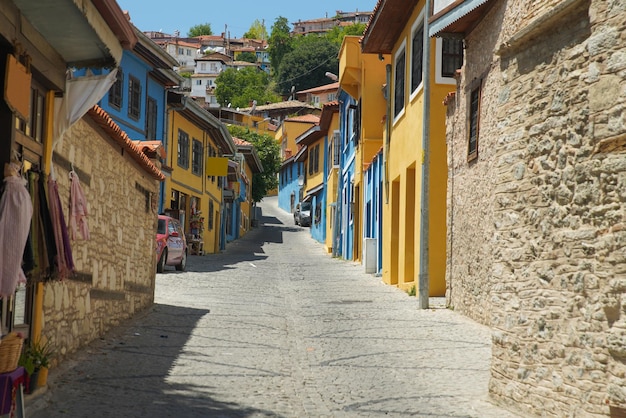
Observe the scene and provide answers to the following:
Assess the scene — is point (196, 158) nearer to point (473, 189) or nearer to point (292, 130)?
point (473, 189)

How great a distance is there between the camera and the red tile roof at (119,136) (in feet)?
33.1

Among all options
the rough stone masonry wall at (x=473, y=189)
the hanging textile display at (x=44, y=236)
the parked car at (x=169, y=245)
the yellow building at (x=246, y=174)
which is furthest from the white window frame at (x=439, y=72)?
the yellow building at (x=246, y=174)

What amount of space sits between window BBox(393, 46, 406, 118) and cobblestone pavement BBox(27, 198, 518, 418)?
16.5ft

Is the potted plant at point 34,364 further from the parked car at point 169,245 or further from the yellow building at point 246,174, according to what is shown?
the yellow building at point 246,174

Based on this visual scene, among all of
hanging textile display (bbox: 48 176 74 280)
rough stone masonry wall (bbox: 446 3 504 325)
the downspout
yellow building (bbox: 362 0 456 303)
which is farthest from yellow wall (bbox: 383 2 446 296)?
hanging textile display (bbox: 48 176 74 280)

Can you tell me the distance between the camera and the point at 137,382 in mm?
8617

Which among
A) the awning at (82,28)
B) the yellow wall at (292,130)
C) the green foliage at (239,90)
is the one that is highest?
the green foliage at (239,90)

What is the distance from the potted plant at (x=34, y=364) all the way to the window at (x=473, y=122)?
7.74 metres

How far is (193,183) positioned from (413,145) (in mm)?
17287

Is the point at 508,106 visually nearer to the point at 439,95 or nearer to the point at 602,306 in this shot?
the point at 602,306

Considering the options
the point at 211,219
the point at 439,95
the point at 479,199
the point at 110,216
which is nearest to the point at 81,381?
the point at 110,216

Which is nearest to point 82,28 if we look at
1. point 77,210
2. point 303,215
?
point 77,210

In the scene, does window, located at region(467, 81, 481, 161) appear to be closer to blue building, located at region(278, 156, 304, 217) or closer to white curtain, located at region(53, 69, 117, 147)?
white curtain, located at region(53, 69, 117, 147)

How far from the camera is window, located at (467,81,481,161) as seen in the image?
13508 mm
